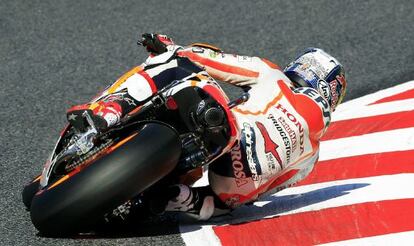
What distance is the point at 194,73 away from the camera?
14.9ft

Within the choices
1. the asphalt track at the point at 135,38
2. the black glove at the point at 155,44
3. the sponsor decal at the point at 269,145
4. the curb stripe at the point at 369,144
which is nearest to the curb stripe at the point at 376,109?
the asphalt track at the point at 135,38

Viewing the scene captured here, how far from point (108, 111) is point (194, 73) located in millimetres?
498

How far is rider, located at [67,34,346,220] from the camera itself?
176 inches

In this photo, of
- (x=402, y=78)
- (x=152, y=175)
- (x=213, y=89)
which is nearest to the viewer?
(x=152, y=175)

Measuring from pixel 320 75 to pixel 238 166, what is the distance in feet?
→ 2.76

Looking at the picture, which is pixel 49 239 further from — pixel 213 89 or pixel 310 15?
pixel 310 15

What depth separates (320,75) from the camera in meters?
5.11

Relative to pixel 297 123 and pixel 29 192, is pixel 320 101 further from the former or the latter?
pixel 29 192

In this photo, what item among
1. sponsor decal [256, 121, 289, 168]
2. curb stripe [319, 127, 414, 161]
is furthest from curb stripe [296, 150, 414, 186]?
sponsor decal [256, 121, 289, 168]

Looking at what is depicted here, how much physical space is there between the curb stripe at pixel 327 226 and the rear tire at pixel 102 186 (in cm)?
51

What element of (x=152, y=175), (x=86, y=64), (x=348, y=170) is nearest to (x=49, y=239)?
(x=152, y=175)

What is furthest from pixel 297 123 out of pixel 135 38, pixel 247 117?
pixel 135 38

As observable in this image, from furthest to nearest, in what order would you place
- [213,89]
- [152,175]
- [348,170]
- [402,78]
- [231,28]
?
[231,28] → [402,78] → [348,170] → [213,89] → [152,175]

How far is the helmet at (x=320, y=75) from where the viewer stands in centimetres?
506
